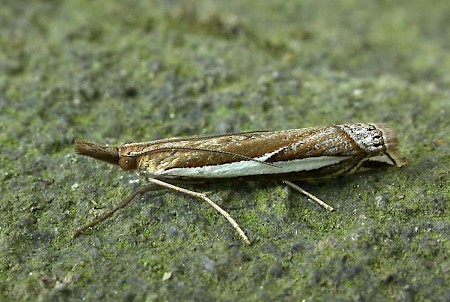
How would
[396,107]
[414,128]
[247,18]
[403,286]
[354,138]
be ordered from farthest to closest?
[247,18]
[396,107]
[414,128]
[354,138]
[403,286]

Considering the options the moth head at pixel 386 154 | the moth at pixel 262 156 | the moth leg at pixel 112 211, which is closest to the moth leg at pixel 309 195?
the moth at pixel 262 156

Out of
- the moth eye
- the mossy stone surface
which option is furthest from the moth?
the mossy stone surface

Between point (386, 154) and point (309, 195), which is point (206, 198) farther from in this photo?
point (386, 154)

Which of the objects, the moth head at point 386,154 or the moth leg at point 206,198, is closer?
the moth leg at point 206,198

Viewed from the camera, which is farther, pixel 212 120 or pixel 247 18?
pixel 247 18

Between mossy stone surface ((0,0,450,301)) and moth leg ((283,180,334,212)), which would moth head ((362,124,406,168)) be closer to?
mossy stone surface ((0,0,450,301))

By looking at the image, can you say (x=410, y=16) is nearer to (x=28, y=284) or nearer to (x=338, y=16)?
(x=338, y=16)

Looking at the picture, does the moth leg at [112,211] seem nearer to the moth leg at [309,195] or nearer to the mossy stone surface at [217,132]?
the mossy stone surface at [217,132]

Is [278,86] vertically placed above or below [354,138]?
below

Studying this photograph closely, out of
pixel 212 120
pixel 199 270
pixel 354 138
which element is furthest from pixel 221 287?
pixel 212 120
